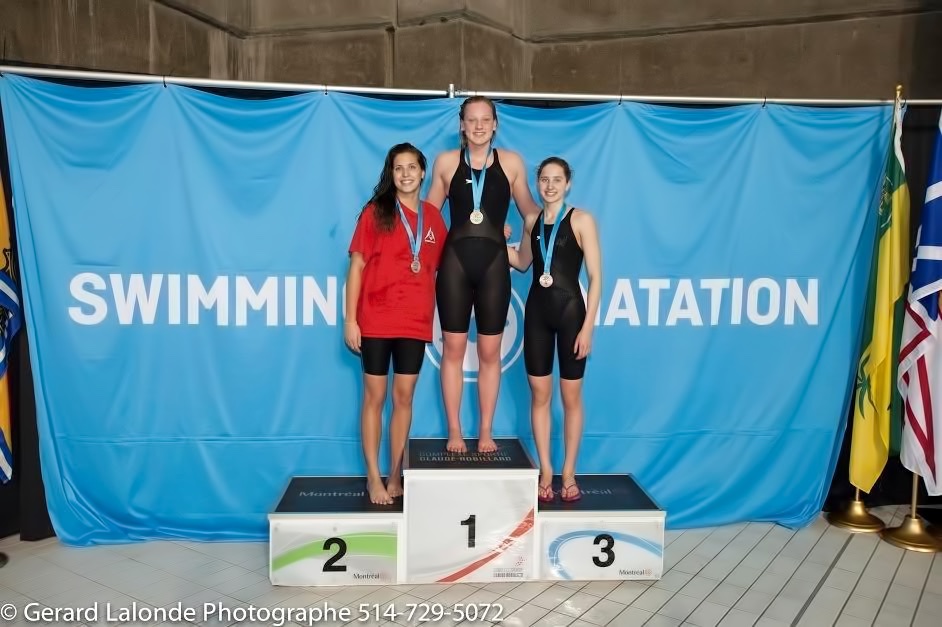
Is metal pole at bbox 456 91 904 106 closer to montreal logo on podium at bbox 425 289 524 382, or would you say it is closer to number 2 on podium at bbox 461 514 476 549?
montreal logo on podium at bbox 425 289 524 382

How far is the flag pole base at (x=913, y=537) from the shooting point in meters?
3.64

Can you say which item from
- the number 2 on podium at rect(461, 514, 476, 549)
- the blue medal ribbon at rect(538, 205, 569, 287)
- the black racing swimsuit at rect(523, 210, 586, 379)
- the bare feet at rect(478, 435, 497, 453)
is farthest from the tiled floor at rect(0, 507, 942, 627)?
the blue medal ribbon at rect(538, 205, 569, 287)

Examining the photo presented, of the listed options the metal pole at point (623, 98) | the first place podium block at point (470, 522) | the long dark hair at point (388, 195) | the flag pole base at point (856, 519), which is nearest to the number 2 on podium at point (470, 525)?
the first place podium block at point (470, 522)

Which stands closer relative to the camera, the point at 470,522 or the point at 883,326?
the point at 470,522

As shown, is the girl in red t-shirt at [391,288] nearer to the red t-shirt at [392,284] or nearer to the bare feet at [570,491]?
the red t-shirt at [392,284]

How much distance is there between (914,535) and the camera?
3.71 meters

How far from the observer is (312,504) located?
10.4 ft

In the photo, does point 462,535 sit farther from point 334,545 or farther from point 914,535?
point 914,535

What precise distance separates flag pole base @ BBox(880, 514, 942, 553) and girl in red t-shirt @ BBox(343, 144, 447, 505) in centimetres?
262

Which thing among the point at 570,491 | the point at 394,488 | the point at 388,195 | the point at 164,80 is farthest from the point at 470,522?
the point at 164,80

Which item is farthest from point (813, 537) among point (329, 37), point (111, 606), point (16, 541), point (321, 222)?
point (329, 37)

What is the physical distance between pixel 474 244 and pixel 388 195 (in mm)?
452

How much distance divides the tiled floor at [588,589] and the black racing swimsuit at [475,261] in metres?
1.22

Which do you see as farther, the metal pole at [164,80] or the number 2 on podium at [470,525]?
the metal pole at [164,80]
